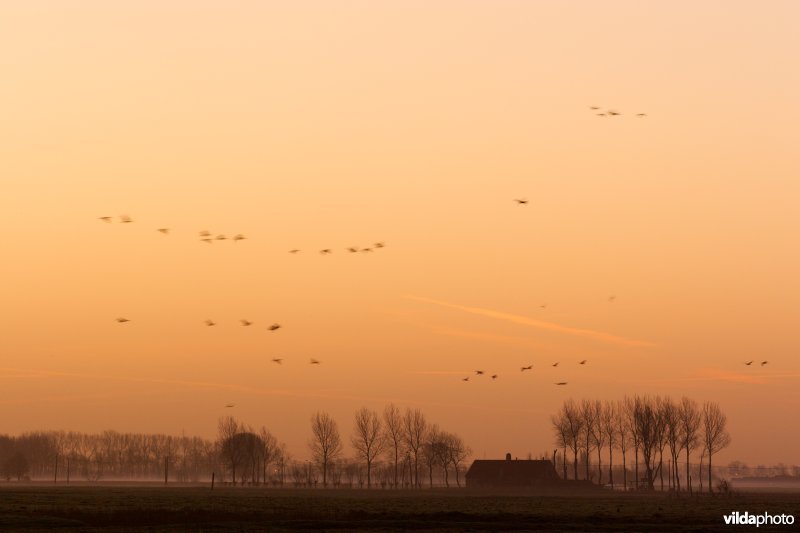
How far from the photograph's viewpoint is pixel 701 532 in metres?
58.5

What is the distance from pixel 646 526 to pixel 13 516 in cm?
4015

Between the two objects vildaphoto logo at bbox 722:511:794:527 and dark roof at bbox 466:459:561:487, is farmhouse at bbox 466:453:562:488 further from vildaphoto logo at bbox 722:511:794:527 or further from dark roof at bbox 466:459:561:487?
vildaphoto logo at bbox 722:511:794:527

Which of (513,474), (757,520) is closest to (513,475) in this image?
(513,474)

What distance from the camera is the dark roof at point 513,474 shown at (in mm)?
188750

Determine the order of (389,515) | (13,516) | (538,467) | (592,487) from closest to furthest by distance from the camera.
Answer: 1. (13,516)
2. (389,515)
3. (592,487)
4. (538,467)

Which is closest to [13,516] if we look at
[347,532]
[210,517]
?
[210,517]

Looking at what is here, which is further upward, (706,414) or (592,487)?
(706,414)

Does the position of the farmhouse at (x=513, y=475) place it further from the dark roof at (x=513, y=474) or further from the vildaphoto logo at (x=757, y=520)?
the vildaphoto logo at (x=757, y=520)

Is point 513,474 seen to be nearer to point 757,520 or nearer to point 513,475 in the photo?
point 513,475

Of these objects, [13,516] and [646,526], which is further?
[13,516]

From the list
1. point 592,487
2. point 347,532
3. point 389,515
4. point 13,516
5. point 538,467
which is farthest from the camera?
point 538,467

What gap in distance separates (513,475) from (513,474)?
20cm

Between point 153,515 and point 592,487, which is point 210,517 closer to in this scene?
point 153,515

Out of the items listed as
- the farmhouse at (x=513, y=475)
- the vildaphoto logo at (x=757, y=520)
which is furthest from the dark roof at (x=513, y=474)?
the vildaphoto logo at (x=757, y=520)
